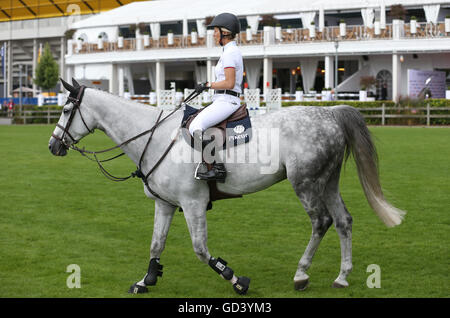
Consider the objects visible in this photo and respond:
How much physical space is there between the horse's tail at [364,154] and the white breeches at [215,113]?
115 centimetres

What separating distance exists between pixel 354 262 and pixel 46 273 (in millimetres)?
3733

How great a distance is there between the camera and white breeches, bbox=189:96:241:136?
740 centimetres

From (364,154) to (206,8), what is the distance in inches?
2190

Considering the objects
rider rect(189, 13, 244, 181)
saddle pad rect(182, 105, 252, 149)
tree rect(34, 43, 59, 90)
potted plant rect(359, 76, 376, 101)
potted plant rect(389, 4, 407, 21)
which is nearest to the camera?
rider rect(189, 13, 244, 181)

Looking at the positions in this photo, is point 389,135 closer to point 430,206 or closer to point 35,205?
point 430,206

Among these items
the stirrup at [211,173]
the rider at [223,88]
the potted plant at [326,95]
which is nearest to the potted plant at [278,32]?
the potted plant at [326,95]

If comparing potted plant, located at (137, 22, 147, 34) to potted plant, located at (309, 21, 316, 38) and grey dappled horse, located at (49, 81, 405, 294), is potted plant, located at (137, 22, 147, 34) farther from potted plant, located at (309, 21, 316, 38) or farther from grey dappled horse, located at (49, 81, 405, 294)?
grey dappled horse, located at (49, 81, 405, 294)

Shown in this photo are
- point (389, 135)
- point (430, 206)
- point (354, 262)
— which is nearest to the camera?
point (354, 262)

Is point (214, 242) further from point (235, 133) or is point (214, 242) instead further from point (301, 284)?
point (235, 133)

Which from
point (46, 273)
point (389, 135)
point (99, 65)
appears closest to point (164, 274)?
point (46, 273)

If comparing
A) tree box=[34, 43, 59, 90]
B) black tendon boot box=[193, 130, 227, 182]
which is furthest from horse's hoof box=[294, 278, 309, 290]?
tree box=[34, 43, 59, 90]

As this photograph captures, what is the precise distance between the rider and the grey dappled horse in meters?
0.18

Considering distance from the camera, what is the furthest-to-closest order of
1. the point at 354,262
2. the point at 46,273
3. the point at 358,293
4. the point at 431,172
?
the point at 431,172, the point at 354,262, the point at 46,273, the point at 358,293

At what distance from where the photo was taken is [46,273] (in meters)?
8.21
